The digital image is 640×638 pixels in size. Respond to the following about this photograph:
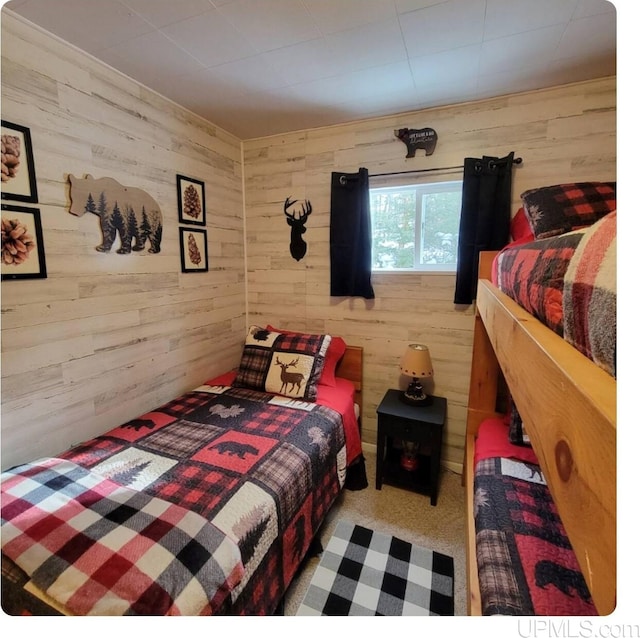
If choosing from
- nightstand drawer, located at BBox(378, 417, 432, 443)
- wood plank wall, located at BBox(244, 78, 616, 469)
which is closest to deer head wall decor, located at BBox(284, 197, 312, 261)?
wood plank wall, located at BBox(244, 78, 616, 469)

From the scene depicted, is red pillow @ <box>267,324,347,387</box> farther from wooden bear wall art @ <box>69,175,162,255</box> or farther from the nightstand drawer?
wooden bear wall art @ <box>69,175,162,255</box>

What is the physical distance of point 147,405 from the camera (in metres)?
2.03

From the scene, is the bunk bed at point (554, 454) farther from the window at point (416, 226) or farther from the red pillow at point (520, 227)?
the window at point (416, 226)

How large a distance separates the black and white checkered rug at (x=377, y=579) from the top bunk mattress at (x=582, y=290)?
4.77 ft

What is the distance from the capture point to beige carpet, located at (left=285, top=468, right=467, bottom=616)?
5.29 feet

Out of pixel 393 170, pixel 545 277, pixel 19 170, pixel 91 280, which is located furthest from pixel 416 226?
pixel 19 170

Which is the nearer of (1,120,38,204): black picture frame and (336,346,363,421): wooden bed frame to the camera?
(1,120,38,204): black picture frame

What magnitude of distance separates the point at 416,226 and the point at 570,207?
1040 mm

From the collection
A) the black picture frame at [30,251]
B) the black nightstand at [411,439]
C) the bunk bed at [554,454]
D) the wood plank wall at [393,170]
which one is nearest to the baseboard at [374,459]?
the wood plank wall at [393,170]

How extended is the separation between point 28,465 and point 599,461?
6.16 feet

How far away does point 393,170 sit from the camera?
229cm

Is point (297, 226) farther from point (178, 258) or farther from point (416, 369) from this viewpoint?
point (416, 369)

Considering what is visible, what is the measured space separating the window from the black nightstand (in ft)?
3.22
